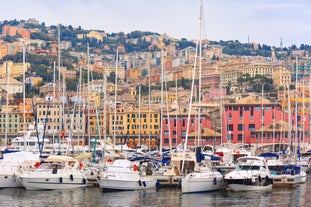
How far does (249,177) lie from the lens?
38.2 m

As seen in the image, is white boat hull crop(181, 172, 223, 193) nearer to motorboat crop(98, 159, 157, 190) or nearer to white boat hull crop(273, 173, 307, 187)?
motorboat crop(98, 159, 157, 190)

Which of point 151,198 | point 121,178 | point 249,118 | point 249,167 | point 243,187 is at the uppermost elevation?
point 249,118

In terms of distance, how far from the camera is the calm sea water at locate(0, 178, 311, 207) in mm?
34062

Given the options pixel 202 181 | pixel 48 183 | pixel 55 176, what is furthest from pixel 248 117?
pixel 48 183

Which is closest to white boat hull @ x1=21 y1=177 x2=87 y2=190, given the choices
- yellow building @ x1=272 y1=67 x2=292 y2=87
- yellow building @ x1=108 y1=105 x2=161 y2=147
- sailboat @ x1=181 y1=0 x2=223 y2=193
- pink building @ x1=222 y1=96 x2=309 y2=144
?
sailboat @ x1=181 y1=0 x2=223 y2=193

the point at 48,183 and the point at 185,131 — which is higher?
the point at 185,131

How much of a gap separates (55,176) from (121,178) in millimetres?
3498

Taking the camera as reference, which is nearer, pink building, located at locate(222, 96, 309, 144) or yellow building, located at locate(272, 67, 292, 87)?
pink building, located at locate(222, 96, 309, 144)

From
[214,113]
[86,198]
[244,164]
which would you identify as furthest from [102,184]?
[214,113]

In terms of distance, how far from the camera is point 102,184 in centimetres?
3834

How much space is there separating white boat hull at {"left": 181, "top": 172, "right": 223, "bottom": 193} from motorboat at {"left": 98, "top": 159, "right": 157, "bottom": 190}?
2802 mm

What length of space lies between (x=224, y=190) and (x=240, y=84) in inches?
5760

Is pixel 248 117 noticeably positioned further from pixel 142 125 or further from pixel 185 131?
pixel 142 125

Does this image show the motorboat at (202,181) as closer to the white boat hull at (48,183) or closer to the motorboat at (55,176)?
the motorboat at (55,176)
